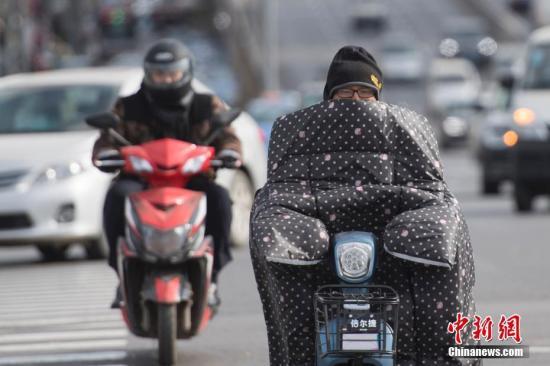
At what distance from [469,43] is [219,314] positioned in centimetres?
7519

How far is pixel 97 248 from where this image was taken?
1712 centimetres

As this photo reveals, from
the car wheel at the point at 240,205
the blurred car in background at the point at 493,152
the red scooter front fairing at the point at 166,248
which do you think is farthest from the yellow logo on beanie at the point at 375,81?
the blurred car in background at the point at 493,152

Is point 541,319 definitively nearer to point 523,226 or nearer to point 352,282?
point 352,282

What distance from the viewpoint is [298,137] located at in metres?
7.49

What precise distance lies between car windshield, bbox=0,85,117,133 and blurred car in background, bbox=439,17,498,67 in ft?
231

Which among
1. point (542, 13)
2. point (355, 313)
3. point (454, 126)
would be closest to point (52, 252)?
point (355, 313)

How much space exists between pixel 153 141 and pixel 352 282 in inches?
124

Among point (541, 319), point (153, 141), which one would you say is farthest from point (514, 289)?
point (153, 141)

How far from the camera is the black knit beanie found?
754 cm

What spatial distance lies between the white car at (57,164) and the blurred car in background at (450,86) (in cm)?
3824

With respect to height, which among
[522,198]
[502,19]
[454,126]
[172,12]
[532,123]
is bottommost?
[454,126]

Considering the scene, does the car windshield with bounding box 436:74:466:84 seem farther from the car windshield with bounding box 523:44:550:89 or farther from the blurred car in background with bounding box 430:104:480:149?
the car windshield with bounding box 523:44:550:89

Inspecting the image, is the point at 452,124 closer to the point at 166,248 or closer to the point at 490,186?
the point at 490,186

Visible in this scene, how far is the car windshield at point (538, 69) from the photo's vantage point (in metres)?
22.7
